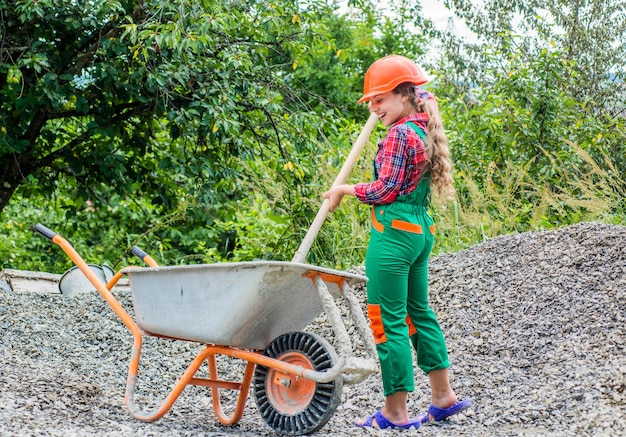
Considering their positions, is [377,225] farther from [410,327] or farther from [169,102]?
[169,102]

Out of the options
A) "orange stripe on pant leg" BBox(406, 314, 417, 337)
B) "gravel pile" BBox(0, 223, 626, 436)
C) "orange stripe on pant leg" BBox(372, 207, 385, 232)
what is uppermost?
"orange stripe on pant leg" BBox(372, 207, 385, 232)

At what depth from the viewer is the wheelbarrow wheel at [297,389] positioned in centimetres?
268

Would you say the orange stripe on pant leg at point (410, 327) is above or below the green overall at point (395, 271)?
below

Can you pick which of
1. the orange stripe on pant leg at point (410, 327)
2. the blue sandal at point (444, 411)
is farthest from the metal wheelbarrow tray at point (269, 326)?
the blue sandal at point (444, 411)

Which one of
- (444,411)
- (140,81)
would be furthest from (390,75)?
(140,81)

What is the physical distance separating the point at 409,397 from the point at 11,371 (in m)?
1.80

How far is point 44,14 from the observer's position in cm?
523

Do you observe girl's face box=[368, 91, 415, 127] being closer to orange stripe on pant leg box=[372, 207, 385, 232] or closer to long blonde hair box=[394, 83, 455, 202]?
long blonde hair box=[394, 83, 455, 202]

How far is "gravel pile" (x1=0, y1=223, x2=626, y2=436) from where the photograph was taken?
9.96ft

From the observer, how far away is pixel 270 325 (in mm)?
2875

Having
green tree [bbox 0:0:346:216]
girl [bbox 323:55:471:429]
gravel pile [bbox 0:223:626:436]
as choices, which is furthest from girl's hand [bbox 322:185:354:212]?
green tree [bbox 0:0:346:216]

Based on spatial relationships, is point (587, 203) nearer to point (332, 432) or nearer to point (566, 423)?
point (566, 423)

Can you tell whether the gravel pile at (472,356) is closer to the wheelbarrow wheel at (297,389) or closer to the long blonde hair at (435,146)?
the wheelbarrow wheel at (297,389)

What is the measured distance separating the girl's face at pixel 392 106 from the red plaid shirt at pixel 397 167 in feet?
0.28
